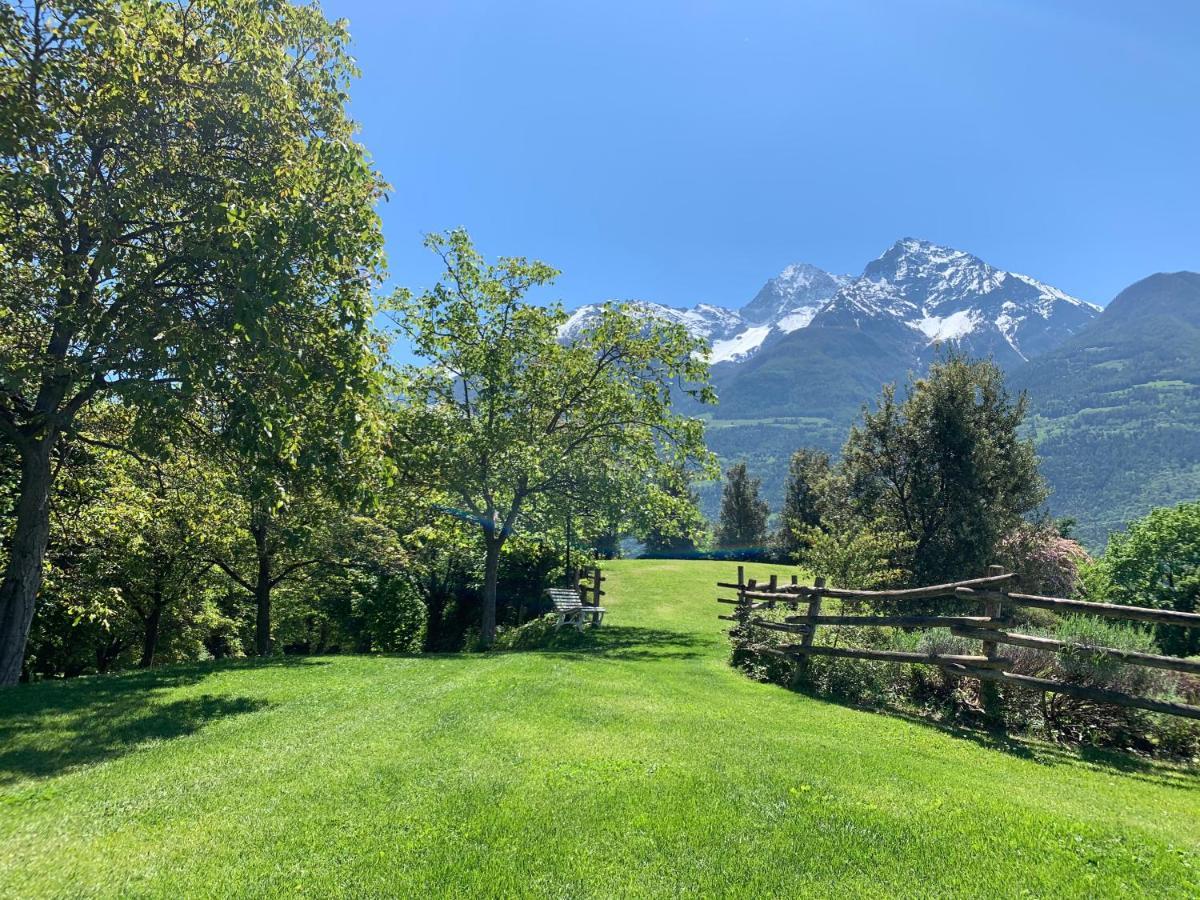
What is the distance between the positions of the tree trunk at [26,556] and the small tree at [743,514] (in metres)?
74.4

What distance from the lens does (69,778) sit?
21.9 feet

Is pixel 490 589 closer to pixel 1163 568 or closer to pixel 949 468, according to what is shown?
pixel 949 468

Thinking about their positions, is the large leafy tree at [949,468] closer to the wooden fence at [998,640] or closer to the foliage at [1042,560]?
the foliage at [1042,560]

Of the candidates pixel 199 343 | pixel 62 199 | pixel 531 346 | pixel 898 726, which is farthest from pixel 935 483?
pixel 62 199

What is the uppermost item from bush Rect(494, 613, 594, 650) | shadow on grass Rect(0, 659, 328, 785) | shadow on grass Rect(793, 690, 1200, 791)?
shadow on grass Rect(0, 659, 328, 785)

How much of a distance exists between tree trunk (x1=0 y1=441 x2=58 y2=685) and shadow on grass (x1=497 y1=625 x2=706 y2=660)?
11078 mm

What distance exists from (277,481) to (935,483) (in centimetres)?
2582

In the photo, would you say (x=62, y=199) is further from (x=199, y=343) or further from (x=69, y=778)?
(x=69, y=778)

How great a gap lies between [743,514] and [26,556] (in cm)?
7665

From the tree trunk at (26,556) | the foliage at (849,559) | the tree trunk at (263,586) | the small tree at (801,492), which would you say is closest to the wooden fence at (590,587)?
the foliage at (849,559)

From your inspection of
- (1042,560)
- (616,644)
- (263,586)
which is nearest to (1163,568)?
(1042,560)

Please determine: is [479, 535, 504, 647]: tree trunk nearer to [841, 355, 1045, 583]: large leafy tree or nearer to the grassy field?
the grassy field

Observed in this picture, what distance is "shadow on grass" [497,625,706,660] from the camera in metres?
17.7

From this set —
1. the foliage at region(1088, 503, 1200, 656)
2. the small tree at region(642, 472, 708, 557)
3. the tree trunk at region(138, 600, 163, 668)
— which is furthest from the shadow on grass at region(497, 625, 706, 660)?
the foliage at region(1088, 503, 1200, 656)
